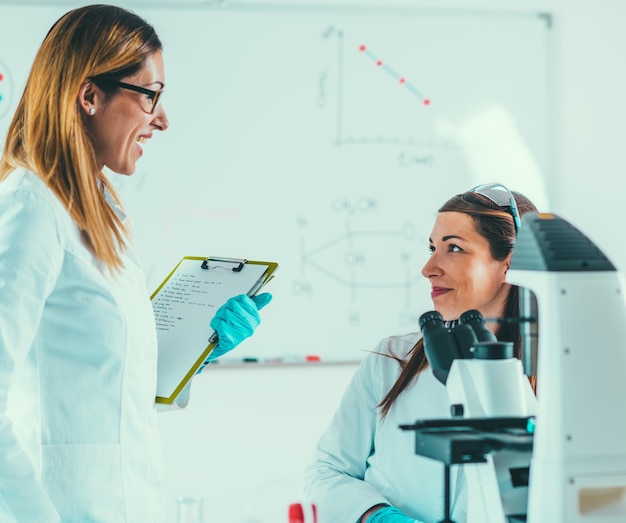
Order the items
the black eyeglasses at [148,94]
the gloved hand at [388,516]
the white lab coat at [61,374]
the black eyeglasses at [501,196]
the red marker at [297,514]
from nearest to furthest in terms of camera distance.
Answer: the white lab coat at [61,374] → the red marker at [297,514] → the black eyeglasses at [148,94] → the gloved hand at [388,516] → the black eyeglasses at [501,196]

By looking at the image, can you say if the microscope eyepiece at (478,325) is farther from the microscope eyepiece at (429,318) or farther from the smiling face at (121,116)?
the smiling face at (121,116)

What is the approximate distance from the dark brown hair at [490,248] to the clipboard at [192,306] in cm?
Result: 36

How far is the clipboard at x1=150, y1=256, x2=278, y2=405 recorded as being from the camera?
146 centimetres

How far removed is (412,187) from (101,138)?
161 cm

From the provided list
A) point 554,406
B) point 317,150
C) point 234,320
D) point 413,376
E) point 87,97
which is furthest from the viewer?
point 317,150

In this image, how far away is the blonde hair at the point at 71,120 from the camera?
121 centimetres

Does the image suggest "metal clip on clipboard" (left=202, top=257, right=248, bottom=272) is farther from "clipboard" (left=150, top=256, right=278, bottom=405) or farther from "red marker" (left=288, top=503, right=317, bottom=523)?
"red marker" (left=288, top=503, right=317, bottom=523)

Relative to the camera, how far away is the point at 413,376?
5.49 ft

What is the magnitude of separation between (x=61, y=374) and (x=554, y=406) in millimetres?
702

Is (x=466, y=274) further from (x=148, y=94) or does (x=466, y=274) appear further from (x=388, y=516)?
(x=148, y=94)

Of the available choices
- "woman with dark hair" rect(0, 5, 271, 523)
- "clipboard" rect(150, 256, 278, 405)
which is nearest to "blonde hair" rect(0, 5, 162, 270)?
"woman with dark hair" rect(0, 5, 271, 523)

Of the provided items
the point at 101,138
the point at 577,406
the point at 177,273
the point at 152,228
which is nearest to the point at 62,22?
the point at 101,138

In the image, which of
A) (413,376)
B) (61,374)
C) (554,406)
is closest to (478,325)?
(554,406)

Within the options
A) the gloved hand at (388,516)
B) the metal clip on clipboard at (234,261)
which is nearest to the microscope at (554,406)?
the gloved hand at (388,516)
